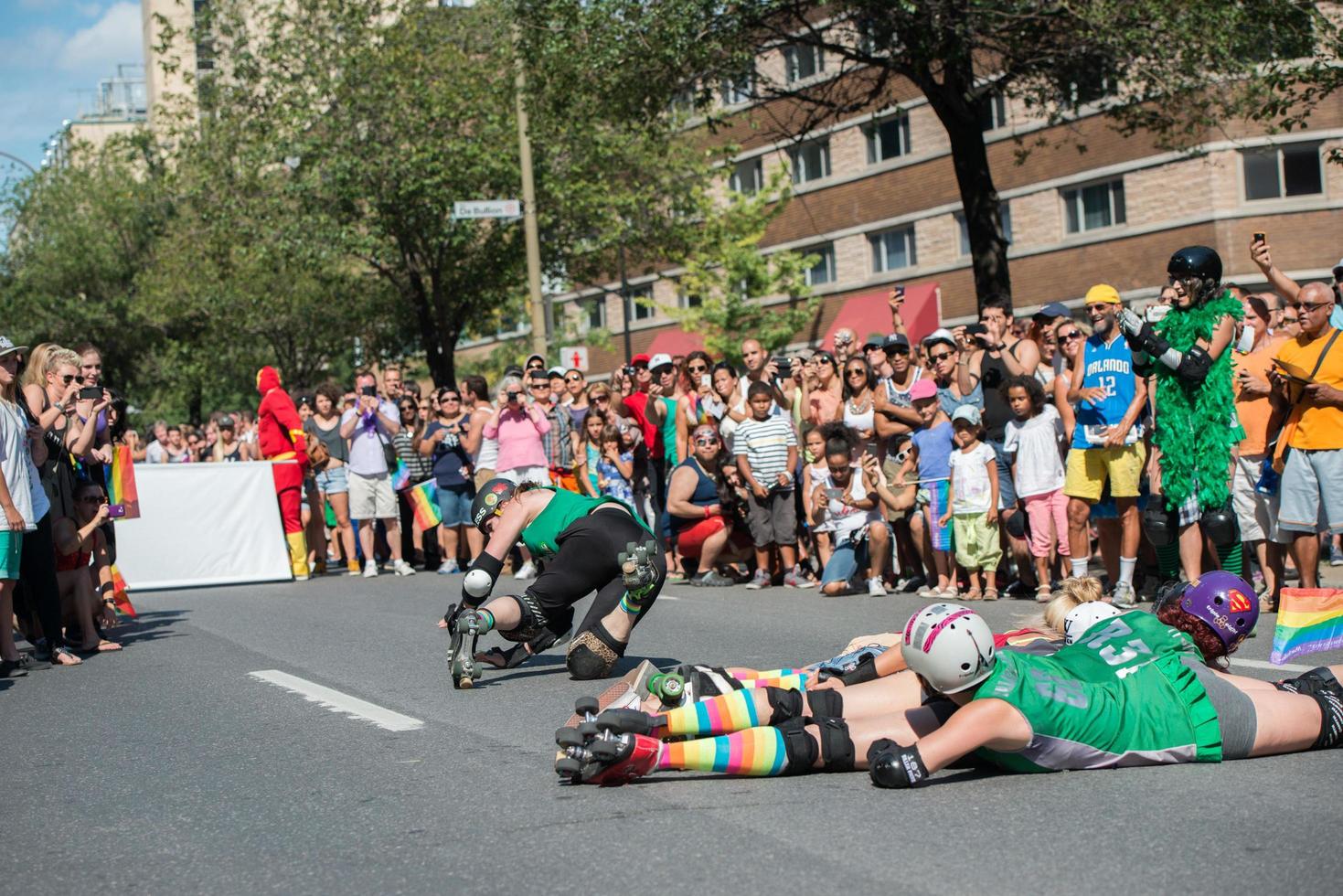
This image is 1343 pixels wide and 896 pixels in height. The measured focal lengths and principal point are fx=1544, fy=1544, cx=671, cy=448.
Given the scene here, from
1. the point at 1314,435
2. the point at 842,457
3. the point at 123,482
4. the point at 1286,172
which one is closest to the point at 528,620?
the point at 1314,435

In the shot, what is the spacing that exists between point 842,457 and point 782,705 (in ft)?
25.2

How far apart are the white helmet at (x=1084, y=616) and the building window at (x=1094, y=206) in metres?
31.8

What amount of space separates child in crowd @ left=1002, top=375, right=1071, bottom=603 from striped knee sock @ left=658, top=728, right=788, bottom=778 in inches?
261

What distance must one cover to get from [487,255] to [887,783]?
3005cm

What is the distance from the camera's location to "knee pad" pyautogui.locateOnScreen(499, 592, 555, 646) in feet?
28.5

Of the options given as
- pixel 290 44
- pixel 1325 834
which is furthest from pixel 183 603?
pixel 290 44

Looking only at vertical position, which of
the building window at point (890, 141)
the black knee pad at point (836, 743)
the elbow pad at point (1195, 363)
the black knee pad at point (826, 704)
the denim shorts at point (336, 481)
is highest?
the building window at point (890, 141)

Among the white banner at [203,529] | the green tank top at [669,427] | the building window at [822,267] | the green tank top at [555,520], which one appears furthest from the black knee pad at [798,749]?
the building window at [822,267]

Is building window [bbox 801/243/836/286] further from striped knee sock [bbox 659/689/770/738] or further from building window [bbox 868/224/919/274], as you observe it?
striped knee sock [bbox 659/689/770/738]

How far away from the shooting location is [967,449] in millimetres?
12539

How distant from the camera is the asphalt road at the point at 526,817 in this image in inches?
181

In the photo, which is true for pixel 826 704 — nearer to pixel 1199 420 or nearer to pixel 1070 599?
pixel 1070 599

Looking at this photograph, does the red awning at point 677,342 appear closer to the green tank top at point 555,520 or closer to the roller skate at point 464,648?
the green tank top at point 555,520

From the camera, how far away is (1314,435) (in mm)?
9711
